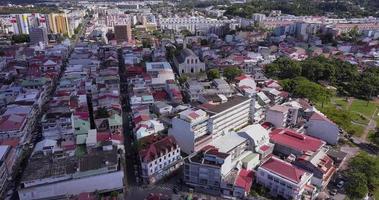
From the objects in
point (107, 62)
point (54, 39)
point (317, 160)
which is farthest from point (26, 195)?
point (54, 39)

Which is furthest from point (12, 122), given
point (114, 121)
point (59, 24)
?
point (59, 24)

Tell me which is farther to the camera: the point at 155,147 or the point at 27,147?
the point at 27,147

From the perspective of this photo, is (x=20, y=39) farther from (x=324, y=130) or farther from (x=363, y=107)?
(x=363, y=107)

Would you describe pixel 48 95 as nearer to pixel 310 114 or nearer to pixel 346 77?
pixel 310 114

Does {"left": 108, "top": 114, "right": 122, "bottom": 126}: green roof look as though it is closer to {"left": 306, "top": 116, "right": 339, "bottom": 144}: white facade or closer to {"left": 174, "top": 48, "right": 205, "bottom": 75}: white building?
{"left": 306, "top": 116, "right": 339, "bottom": 144}: white facade

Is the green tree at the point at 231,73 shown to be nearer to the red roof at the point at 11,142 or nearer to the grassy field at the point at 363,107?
the grassy field at the point at 363,107

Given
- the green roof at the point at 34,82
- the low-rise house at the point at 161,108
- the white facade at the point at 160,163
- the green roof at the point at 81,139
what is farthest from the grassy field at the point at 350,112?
the green roof at the point at 34,82
